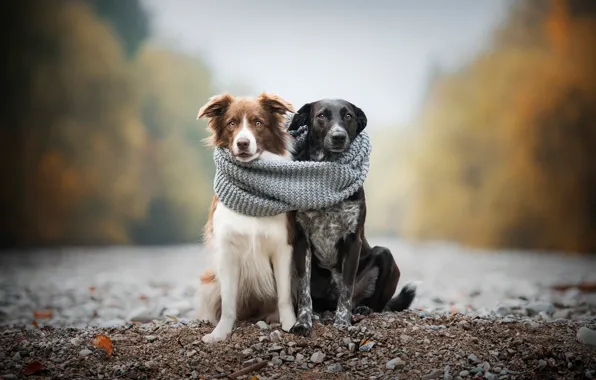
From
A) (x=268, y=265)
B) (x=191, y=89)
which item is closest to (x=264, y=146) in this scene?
(x=268, y=265)

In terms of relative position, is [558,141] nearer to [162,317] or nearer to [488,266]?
[488,266]

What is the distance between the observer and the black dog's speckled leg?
12.8 ft

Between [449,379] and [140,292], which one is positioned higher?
[449,379]

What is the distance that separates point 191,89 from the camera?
16078mm

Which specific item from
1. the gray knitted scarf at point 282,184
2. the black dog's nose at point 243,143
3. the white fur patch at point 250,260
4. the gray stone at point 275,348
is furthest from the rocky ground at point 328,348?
the black dog's nose at point 243,143

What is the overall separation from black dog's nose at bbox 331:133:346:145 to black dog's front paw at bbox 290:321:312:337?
1.15 meters

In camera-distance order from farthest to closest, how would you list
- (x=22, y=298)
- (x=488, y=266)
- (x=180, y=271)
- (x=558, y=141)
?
(x=558, y=141), (x=488, y=266), (x=180, y=271), (x=22, y=298)

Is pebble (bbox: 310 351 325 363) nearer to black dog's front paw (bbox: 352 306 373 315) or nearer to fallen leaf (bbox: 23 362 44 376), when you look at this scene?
black dog's front paw (bbox: 352 306 373 315)

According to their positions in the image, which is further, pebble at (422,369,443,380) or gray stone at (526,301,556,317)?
gray stone at (526,301,556,317)

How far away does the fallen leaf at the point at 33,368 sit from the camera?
371 cm

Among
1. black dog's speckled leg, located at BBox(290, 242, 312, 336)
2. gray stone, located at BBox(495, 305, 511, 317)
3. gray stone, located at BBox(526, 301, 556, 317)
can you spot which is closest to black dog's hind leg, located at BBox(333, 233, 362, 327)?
black dog's speckled leg, located at BBox(290, 242, 312, 336)

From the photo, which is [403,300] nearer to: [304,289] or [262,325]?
[304,289]

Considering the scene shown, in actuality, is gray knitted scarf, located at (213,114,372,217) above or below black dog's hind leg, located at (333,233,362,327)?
above

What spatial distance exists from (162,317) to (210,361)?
2117 mm
